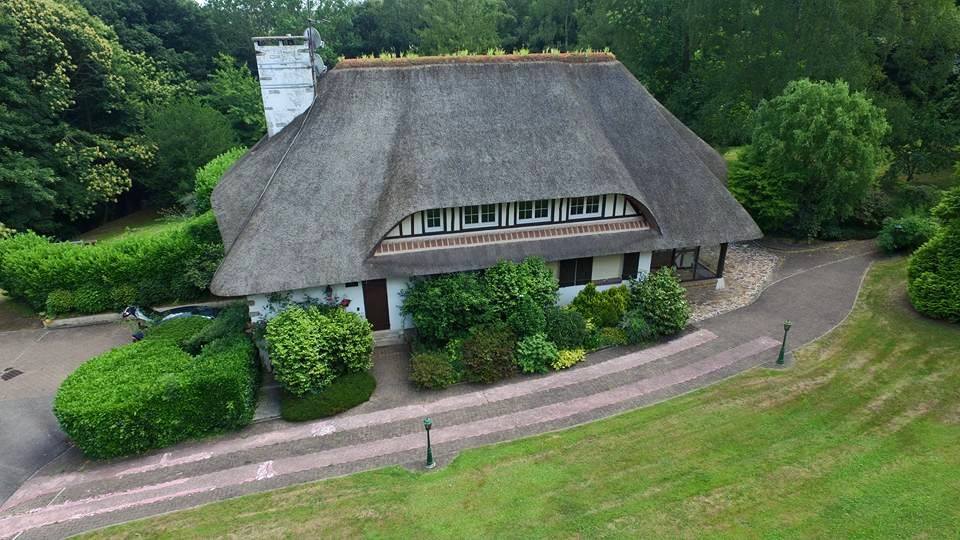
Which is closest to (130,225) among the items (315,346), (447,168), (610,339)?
(315,346)

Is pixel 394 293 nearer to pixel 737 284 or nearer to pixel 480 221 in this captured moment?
pixel 480 221

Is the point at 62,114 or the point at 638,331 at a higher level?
the point at 62,114

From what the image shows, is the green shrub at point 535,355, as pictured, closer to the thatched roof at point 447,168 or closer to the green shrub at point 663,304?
the thatched roof at point 447,168

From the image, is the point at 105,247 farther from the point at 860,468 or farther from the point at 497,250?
the point at 860,468

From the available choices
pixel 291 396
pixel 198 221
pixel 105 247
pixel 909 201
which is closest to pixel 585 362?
pixel 291 396

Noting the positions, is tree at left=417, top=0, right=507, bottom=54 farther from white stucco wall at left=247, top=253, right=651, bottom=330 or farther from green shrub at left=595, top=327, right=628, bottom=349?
green shrub at left=595, top=327, right=628, bottom=349

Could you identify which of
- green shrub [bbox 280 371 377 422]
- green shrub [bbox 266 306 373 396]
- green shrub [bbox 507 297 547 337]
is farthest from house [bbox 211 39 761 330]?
green shrub [bbox 280 371 377 422]
